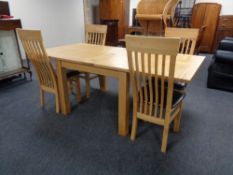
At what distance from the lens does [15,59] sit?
126 inches

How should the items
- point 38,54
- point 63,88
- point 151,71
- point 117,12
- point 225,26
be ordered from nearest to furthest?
1. point 151,71
2. point 38,54
3. point 63,88
4. point 225,26
5. point 117,12

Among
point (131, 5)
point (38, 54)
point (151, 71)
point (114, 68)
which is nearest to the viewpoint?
point (151, 71)

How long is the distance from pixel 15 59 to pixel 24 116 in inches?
59.9

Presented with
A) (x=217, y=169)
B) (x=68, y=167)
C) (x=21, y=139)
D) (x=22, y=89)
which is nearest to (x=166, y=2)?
(x=217, y=169)

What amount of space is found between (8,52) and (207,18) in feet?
16.5

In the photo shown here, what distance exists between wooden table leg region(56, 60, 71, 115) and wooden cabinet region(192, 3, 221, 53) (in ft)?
14.6

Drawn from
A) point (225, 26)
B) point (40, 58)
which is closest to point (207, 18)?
point (225, 26)

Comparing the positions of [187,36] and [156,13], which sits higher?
[156,13]

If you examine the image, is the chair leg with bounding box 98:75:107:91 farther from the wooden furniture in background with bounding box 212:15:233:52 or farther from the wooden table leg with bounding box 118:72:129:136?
the wooden furniture in background with bounding box 212:15:233:52

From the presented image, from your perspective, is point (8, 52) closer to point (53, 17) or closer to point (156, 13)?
point (53, 17)

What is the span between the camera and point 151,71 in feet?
4.57

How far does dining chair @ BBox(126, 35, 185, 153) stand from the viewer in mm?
1204

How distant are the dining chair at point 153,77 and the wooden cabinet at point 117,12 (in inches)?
183

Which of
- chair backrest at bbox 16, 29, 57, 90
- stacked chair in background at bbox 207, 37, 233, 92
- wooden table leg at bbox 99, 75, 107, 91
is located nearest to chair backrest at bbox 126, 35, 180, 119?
chair backrest at bbox 16, 29, 57, 90
